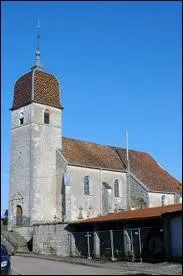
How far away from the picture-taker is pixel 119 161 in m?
52.5

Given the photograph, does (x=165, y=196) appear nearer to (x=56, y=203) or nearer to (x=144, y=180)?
(x=144, y=180)

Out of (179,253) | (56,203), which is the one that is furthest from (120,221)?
(56,203)

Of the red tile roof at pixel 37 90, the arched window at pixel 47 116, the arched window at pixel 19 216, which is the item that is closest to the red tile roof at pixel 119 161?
the arched window at pixel 47 116

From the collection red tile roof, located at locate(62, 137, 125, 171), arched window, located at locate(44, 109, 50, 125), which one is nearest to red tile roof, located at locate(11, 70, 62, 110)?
arched window, located at locate(44, 109, 50, 125)

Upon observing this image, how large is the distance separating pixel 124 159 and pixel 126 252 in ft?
81.9

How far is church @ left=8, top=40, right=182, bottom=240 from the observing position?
44.2 m

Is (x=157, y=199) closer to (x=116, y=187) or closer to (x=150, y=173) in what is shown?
(x=116, y=187)

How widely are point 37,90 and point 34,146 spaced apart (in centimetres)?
594

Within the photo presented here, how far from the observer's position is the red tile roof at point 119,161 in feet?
157

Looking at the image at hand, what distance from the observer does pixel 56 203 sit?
4509 centimetres

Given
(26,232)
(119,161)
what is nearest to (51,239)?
(26,232)

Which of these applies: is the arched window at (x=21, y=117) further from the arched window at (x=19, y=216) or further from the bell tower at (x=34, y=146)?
the arched window at (x=19, y=216)

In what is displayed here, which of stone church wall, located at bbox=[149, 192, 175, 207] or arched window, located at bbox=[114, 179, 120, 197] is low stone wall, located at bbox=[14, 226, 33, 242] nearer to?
arched window, located at bbox=[114, 179, 120, 197]

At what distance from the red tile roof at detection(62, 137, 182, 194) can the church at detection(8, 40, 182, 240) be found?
0.53ft
